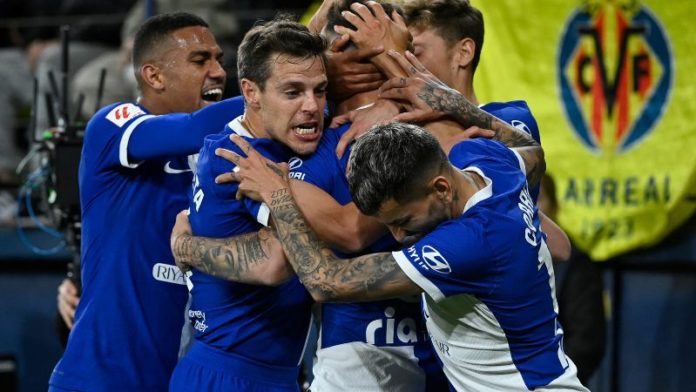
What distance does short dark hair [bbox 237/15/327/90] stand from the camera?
14.5 ft

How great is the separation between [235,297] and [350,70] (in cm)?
89

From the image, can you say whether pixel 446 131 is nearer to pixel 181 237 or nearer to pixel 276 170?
pixel 276 170

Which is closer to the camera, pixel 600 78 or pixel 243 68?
pixel 243 68

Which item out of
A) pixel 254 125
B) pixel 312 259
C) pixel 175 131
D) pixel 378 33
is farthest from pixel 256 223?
pixel 378 33

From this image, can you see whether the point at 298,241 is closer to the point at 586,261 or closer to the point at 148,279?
the point at 148,279

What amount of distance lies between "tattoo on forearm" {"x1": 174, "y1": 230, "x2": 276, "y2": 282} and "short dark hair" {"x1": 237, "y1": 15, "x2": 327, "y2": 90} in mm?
534

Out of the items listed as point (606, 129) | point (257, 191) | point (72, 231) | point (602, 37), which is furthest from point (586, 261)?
point (257, 191)

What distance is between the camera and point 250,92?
451 centimetres

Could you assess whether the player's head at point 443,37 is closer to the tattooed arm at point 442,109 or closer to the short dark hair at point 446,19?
the short dark hair at point 446,19

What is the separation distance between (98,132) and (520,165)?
1731mm

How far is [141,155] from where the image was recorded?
498 centimetres

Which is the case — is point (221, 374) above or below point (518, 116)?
below

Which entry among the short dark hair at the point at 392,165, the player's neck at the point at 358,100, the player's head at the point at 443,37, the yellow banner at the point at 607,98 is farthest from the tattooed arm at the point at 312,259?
the yellow banner at the point at 607,98

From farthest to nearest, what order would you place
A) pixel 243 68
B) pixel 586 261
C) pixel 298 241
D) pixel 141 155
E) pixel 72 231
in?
1. pixel 586 261
2. pixel 72 231
3. pixel 141 155
4. pixel 243 68
5. pixel 298 241
